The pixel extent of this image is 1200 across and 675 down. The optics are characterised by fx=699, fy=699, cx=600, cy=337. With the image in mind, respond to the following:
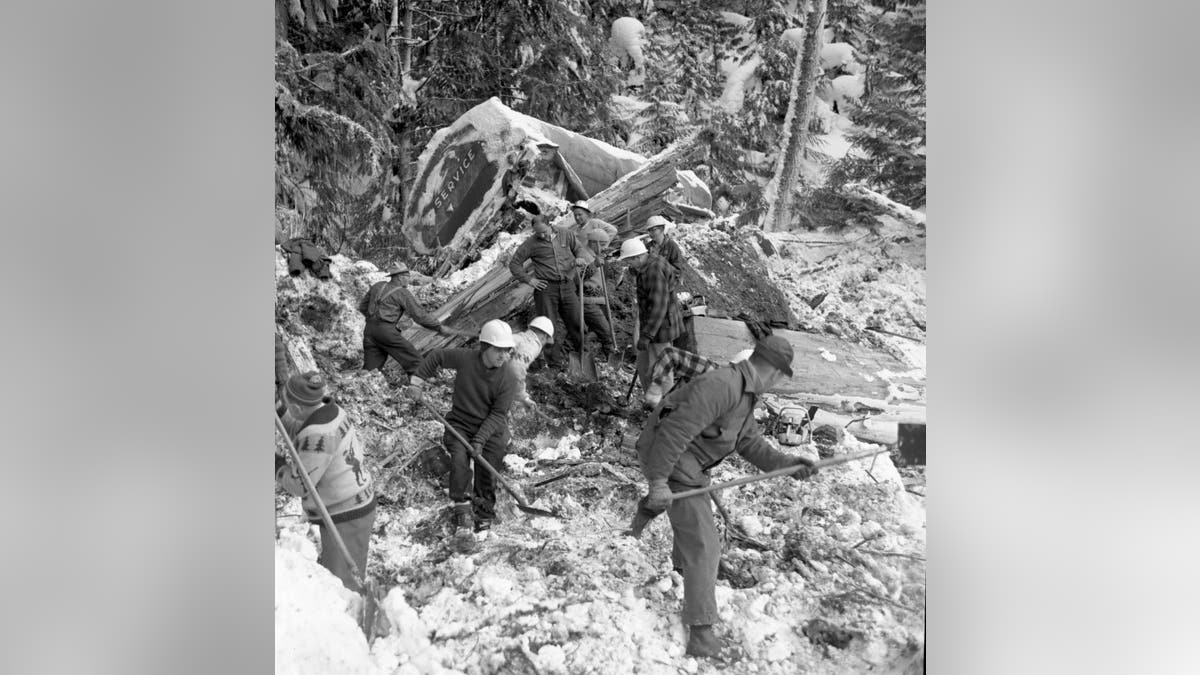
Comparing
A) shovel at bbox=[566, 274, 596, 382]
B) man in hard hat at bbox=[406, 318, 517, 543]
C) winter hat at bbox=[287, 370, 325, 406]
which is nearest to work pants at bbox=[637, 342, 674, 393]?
shovel at bbox=[566, 274, 596, 382]

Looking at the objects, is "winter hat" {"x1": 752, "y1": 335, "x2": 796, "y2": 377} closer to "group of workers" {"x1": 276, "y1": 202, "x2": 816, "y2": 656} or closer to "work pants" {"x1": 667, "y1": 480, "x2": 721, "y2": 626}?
"group of workers" {"x1": 276, "y1": 202, "x2": 816, "y2": 656}

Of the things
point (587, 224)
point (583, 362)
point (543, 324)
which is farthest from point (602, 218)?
point (583, 362)

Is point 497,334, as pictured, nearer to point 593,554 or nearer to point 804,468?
point 593,554

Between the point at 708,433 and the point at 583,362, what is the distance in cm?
82

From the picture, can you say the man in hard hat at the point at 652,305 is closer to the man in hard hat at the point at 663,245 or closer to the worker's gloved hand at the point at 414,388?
the man in hard hat at the point at 663,245

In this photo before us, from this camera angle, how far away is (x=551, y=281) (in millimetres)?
A: 3910

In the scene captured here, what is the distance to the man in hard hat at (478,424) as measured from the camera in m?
3.76

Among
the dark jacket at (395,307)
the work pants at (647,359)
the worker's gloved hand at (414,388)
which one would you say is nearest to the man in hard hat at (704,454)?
the work pants at (647,359)

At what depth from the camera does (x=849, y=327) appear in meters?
3.88

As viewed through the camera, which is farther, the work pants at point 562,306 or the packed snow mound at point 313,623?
the work pants at point 562,306
